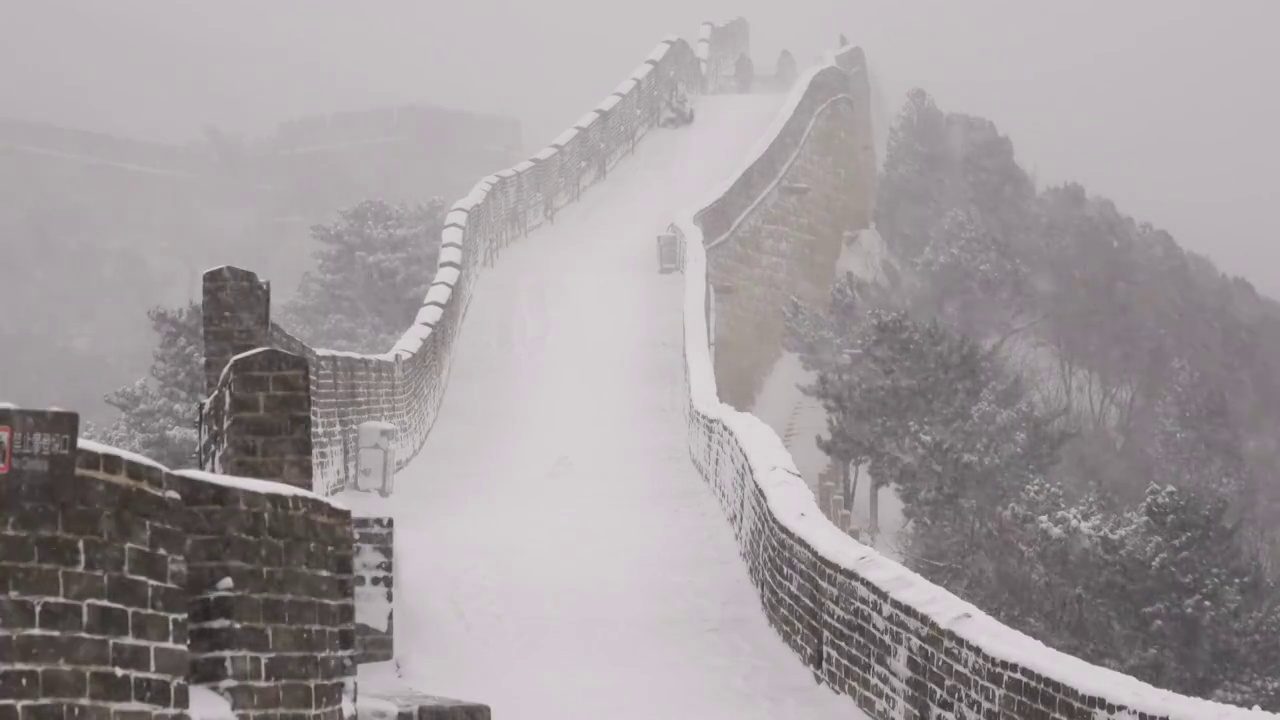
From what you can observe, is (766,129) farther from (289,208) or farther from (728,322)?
(289,208)

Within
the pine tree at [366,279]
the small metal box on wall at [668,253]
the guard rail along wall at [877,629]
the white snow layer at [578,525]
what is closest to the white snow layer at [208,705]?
the guard rail along wall at [877,629]

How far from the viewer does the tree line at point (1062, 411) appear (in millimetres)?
23875

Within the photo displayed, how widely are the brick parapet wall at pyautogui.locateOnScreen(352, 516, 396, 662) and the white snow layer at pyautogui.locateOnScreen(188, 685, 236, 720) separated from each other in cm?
436

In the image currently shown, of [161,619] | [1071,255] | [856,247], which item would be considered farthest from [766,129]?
[161,619]

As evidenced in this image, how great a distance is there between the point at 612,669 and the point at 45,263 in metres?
72.5

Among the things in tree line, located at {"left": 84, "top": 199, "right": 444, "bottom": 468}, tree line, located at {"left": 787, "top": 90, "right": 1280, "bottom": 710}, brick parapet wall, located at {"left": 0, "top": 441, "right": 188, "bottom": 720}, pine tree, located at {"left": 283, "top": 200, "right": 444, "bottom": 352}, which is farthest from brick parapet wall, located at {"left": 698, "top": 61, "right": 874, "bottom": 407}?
brick parapet wall, located at {"left": 0, "top": 441, "right": 188, "bottom": 720}

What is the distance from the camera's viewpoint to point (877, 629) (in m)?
9.88

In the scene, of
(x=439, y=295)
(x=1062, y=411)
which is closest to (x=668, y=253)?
(x=439, y=295)

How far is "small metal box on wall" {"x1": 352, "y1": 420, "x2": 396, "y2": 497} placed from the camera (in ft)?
52.9

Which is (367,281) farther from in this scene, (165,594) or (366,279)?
(165,594)

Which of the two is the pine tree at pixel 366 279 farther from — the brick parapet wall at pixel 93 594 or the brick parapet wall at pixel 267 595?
the brick parapet wall at pixel 93 594

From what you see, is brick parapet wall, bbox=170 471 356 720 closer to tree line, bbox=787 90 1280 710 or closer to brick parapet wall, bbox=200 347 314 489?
brick parapet wall, bbox=200 347 314 489

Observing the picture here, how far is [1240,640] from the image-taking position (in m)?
22.9

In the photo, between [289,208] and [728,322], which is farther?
[289,208]
